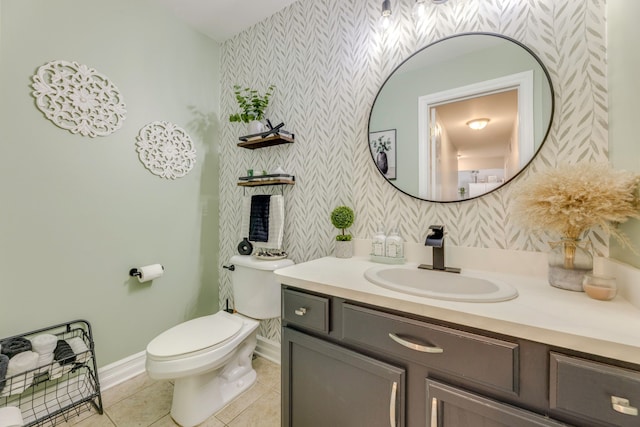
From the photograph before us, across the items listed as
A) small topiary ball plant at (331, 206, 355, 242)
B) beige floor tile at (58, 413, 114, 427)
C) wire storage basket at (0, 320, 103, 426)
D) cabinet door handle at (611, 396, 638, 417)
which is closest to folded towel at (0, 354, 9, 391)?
wire storage basket at (0, 320, 103, 426)

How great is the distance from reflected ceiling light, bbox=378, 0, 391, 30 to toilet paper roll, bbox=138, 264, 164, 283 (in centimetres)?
206

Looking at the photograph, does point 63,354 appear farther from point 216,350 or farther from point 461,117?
point 461,117

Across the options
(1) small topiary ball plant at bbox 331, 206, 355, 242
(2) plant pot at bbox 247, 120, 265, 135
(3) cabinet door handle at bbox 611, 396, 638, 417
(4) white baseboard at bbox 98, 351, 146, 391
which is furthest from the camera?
(2) plant pot at bbox 247, 120, 265, 135

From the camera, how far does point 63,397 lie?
140cm

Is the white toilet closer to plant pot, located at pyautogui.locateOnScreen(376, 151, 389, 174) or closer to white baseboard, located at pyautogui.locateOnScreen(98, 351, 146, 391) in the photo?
white baseboard, located at pyautogui.locateOnScreen(98, 351, 146, 391)

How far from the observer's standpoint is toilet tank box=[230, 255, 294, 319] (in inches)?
63.2

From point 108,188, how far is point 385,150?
1.73 m

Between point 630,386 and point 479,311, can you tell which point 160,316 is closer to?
point 479,311

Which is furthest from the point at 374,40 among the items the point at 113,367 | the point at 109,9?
the point at 113,367

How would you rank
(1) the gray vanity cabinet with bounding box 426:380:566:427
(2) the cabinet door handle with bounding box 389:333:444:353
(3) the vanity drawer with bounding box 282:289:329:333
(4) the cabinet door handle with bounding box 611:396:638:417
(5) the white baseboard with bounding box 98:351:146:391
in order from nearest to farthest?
1. (4) the cabinet door handle with bounding box 611:396:638:417
2. (1) the gray vanity cabinet with bounding box 426:380:566:427
3. (2) the cabinet door handle with bounding box 389:333:444:353
4. (3) the vanity drawer with bounding box 282:289:329:333
5. (5) the white baseboard with bounding box 98:351:146:391

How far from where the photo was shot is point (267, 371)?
177cm

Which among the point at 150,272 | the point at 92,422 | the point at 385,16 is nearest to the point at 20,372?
the point at 92,422

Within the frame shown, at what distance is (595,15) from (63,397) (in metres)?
3.07

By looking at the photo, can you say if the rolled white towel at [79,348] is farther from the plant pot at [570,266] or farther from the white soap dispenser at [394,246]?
the plant pot at [570,266]
